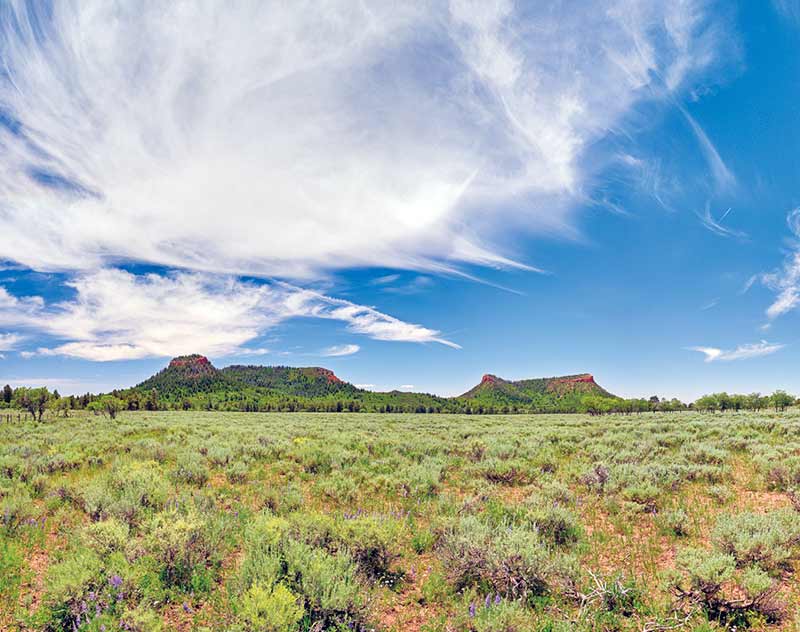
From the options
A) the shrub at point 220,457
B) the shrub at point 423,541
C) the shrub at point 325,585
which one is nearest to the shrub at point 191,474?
the shrub at point 220,457

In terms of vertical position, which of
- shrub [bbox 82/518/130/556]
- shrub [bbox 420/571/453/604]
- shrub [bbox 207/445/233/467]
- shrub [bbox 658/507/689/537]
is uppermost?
shrub [bbox 82/518/130/556]

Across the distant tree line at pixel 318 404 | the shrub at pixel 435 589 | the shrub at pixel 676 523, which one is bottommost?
the distant tree line at pixel 318 404

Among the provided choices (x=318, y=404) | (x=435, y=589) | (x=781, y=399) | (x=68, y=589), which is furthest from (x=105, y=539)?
(x=318, y=404)

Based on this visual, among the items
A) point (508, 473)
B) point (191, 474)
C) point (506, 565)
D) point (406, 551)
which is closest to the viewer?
point (506, 565)

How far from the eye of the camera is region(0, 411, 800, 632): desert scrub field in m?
4.54

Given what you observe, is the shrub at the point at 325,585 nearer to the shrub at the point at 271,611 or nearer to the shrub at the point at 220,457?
the shrub at the point at 271,611

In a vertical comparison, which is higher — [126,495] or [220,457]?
[126,495]

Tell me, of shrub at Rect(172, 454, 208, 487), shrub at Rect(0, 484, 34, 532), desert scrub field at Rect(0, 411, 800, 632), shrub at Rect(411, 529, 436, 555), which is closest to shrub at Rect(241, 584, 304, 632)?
desert scrub field at Rect(0, 411, 800, 632)

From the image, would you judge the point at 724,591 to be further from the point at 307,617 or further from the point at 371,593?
the point at 307,617

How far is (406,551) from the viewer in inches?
260

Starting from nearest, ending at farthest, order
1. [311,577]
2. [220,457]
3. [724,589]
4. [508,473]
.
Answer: [311,577] → [724,589] → [508,473] → [220,457]

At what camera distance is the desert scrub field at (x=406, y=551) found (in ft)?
14.9

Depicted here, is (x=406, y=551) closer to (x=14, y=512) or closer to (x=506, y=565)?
(x=506, y=565)

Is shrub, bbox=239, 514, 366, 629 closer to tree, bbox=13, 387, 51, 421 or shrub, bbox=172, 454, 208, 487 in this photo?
shrub, bbox=172, 454, 208, 487
